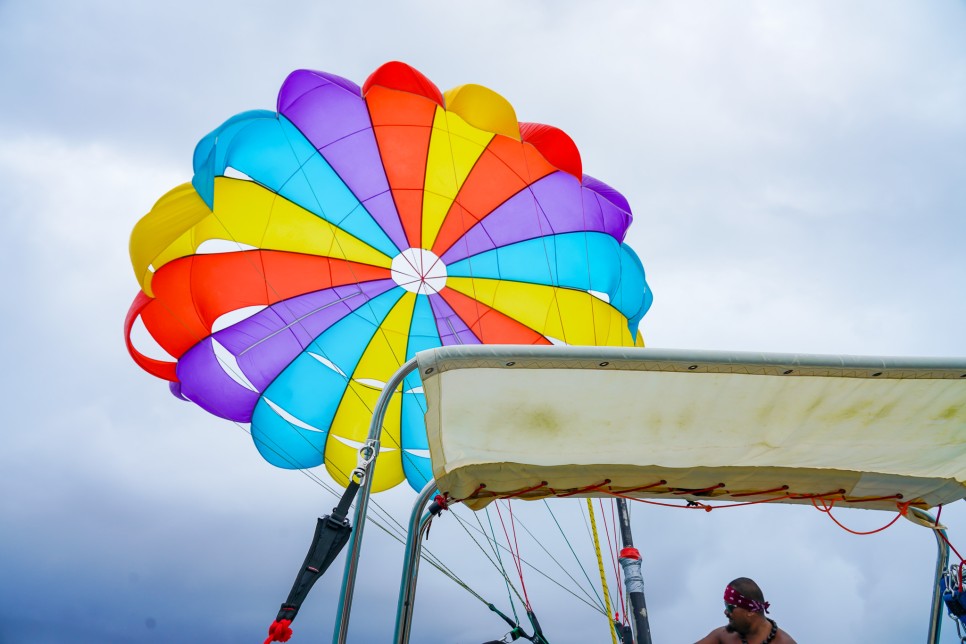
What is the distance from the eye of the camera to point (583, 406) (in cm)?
254

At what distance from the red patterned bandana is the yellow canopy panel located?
741mm

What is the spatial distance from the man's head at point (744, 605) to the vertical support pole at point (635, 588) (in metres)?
0.82

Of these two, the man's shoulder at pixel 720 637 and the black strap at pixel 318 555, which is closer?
the black strap at pixel 318 555

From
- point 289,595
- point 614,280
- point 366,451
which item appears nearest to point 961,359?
point 366,451

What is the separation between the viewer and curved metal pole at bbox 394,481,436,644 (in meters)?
2.60

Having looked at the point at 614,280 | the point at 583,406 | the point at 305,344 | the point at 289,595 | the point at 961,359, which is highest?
the point at 614,280

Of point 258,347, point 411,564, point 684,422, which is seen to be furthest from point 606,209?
point 411,564

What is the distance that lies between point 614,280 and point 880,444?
203 inches

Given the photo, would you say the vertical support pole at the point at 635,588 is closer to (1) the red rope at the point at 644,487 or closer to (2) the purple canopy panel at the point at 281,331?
(1) the red rope at the point at 644,487

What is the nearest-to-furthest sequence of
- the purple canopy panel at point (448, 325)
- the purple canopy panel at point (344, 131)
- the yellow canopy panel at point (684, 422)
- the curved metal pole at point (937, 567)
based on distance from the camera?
A: the yellow canopy panel at point (684, 422)
the curved metal pole at point (937, 567)
the purple canopy panel at point (344, 131)
the purple canopy panel at point (448, 325)

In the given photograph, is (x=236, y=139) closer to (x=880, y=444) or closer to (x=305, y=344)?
(x=305, y=344)

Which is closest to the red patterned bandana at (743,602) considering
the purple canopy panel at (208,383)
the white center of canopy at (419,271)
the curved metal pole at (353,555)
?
the curved metal pole at (353,555)

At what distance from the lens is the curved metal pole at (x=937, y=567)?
3.06 meters

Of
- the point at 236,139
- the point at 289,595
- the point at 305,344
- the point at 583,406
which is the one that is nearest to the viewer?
the point at 289,595
